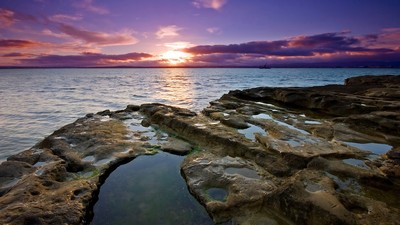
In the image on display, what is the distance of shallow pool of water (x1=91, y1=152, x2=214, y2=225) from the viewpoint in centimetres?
618

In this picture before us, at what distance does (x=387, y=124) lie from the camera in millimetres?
12828

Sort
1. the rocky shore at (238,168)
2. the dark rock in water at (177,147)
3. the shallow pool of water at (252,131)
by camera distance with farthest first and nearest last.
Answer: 1. the shallow pool of water at (252,131)
2. the dark rock in water at (177,147)
3. the rocky shore at (238,168)

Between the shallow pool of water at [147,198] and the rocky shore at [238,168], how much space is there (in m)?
0.29

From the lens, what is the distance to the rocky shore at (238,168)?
5.85 metres

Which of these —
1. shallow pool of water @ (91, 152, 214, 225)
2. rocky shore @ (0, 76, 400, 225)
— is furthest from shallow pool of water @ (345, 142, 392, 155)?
shallow pool of water @ (91, 152, 214, 225)

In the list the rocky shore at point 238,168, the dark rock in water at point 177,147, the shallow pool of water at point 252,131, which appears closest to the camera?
the rocky shore at point 238,168

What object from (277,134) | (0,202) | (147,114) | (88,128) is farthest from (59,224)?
(147,114)

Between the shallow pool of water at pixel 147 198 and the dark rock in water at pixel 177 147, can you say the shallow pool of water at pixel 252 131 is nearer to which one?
the dark rock in water at pixel 177 147

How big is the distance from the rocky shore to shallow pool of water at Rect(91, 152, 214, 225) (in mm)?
293

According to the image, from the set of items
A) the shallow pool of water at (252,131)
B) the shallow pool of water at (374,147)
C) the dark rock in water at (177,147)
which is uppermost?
the shallow pool of water at (252,131)

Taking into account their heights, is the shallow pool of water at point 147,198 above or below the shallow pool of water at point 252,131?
below

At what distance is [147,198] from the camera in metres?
7.09

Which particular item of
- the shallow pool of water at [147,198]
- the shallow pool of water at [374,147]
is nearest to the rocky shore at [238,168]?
the shallow pool of water at [374,147]

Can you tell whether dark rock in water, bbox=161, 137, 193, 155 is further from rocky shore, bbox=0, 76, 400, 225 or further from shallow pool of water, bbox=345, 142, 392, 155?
shallow pool of water, bbox=345, 142, 392, 155
